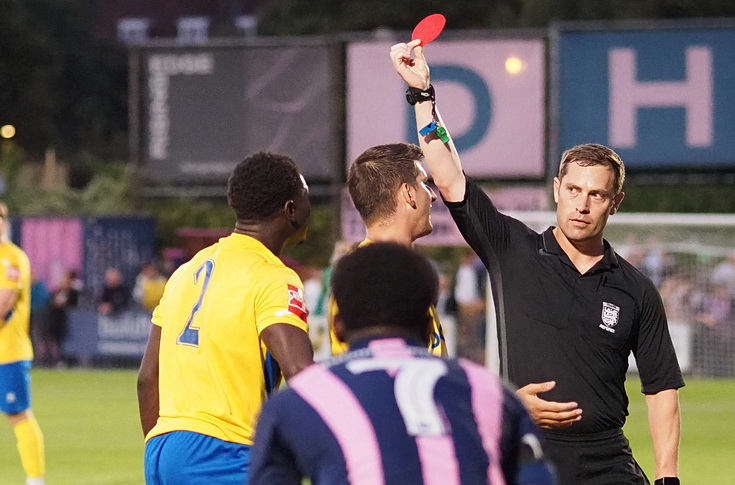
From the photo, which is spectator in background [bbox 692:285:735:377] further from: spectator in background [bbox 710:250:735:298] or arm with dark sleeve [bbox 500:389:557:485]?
arm with dark sleeve [bbox 500:389:557:485]

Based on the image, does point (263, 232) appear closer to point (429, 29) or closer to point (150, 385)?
point (150, 385)

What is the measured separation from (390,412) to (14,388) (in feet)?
25.7

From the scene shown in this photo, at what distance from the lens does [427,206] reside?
5.06m

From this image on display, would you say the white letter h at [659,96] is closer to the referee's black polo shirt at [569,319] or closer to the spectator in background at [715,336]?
the spectator in background at [715,336]

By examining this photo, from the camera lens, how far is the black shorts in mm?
5082

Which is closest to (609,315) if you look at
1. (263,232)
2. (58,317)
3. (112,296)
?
(263,232)

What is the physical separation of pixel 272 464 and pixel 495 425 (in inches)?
19.8

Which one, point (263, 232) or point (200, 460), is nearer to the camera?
point (200, 460)

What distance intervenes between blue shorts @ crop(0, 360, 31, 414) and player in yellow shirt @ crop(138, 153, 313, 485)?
225 inches

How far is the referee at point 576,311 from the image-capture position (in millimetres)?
5117

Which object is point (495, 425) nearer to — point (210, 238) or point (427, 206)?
point (427, 206)

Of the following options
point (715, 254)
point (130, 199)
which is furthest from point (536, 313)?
point (130, 199)

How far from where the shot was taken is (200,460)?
4.90 m

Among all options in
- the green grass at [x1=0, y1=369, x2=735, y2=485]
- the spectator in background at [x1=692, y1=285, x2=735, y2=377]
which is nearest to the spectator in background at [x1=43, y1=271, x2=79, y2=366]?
the green grass at [x1=0, y1=369, x2=735, y2=485]
